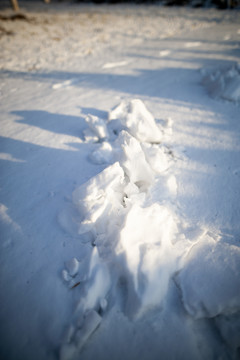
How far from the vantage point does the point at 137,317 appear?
905mm

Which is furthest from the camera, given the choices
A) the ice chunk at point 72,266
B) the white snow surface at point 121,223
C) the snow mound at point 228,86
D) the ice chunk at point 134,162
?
the snow mound at point 228,86

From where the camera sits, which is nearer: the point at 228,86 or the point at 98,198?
the point at 98,198

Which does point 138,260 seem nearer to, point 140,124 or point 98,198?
point 98,198

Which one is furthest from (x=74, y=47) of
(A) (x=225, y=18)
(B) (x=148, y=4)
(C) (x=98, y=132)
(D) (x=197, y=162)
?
(B) (x=148, y=4)

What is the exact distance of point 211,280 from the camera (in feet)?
3.10

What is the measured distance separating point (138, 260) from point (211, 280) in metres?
0.42

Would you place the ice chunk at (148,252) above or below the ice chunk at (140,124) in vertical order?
below

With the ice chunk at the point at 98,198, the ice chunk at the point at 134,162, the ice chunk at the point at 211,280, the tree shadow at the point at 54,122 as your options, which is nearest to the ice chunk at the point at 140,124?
the ice chunk at the point at 134,162

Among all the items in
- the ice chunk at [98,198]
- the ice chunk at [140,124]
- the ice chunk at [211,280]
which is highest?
the ice chunk at [140,124]

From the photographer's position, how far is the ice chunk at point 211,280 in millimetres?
880

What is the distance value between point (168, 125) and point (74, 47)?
13.6 feet

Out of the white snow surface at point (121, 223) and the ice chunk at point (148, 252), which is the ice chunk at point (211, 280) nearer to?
the white snow surface at point (121, 223)

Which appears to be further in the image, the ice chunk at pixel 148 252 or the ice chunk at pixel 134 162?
the ice chunk at pixel 134 162

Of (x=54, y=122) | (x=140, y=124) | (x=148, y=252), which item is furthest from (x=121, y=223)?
(x=54, y=122)
